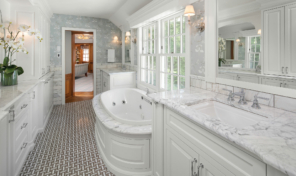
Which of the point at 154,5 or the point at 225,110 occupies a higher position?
the point at 154,5

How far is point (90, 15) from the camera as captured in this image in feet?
Result: 16.7

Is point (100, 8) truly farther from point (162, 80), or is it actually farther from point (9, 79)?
point (9, 79)

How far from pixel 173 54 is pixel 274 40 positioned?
5.52 feet

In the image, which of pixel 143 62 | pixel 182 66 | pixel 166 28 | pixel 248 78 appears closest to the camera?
pixel 248 78

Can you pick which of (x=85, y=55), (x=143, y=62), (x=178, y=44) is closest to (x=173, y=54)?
(x=178, y=44)

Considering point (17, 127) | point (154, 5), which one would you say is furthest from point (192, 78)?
point (17, 127)

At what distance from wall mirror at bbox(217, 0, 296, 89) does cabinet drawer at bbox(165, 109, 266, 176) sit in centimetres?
70

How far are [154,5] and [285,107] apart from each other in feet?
7.69

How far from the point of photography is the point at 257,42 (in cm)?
145

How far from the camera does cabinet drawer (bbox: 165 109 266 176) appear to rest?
0.83 metres

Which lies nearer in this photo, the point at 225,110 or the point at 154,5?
the point at 225,110

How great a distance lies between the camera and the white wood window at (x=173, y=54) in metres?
2.73

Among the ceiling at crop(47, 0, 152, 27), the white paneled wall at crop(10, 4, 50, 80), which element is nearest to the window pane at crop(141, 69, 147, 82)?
the ceiling at crop(47, 0, 152, 27)

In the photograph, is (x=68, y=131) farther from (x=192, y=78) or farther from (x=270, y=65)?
(x=270, y=65)
